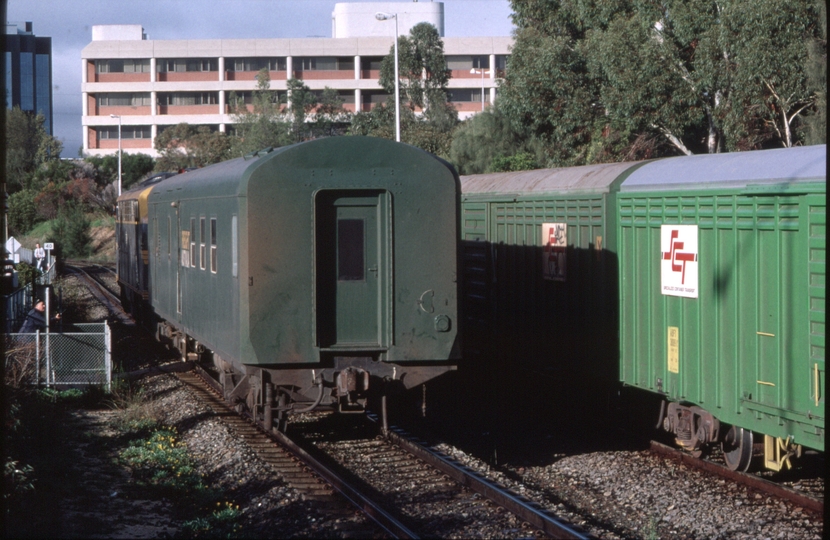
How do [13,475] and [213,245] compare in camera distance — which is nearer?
[13,475]

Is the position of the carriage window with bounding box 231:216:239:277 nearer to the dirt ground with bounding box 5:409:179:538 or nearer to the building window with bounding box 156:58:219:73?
the dirt ground with bounding box 5:409:179:538

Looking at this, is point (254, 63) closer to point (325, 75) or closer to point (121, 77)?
point (325, 75)

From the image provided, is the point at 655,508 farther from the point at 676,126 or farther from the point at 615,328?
the point at 676,126

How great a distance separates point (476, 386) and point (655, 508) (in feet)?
23.4

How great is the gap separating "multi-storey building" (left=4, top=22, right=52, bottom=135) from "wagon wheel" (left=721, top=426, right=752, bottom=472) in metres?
103

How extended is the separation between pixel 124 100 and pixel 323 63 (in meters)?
16.8

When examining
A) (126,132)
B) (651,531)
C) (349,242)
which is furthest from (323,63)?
(651,531)

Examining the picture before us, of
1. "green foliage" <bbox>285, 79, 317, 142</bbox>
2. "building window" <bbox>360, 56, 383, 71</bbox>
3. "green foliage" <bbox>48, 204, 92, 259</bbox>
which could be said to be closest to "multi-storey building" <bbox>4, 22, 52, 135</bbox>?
"building window" <bbox>360, 56, 383, 71</bbox>

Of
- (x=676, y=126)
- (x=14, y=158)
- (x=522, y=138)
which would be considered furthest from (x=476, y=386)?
(x=14, y=158)

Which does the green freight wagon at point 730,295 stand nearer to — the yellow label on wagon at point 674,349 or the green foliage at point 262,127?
the yellow label on wagon at point 674,349

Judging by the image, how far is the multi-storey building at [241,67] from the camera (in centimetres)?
7656

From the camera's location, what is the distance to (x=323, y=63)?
254 ft

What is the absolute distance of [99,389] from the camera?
14.5 meters

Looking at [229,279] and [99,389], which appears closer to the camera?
[229,279]
